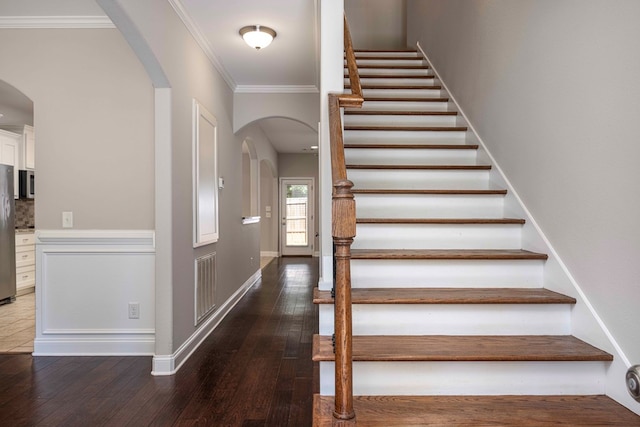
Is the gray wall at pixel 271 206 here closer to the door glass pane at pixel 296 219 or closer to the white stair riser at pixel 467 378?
the door glass pane at pixel 296 219

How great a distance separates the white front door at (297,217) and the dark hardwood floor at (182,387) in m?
6.58

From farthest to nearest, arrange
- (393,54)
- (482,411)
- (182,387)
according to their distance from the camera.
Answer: (393,54) < (182,387) < (482,411)

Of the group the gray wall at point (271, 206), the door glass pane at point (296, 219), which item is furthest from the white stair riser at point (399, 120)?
the door glass pane at point (296, 219)

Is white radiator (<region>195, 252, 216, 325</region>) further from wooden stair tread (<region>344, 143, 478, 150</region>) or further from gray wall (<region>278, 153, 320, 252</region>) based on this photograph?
gray wall (<region>278, 153, 320, 252</region>)

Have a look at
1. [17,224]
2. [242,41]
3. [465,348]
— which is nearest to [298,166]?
[17,224]

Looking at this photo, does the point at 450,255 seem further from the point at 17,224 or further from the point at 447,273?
the point at 17,224

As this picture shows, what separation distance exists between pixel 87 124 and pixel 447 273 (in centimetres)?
299

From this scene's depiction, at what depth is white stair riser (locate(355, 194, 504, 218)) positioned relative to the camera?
8.32ft

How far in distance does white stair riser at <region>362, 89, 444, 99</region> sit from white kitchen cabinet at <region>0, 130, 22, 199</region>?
195 inches

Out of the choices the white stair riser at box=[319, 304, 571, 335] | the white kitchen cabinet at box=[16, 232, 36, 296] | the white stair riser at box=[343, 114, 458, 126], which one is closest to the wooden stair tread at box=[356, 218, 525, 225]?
the white stair riser at box=[319, 304, 571, 335]

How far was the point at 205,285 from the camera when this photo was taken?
3.69m

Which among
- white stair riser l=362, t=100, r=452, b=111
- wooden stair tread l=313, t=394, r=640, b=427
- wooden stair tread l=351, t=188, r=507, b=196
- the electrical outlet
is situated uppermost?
white stair riser l=362, t=100, r=452, b=111

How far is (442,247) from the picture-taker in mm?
2344

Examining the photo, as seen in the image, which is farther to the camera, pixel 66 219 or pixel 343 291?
pixel 66 219
